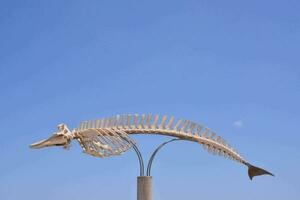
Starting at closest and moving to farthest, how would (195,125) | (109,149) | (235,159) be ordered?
1. (109,149)
2. (195,125)
3. (235,159)

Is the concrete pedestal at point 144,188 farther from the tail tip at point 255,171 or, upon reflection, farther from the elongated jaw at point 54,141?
the tail tip at point 255,171

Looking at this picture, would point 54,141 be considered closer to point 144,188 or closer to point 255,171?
point 144,188

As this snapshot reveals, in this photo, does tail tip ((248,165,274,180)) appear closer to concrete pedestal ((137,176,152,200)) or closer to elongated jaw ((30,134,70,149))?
concrete pedestal ((137,176,152,200))

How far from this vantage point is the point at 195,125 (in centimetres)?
2027

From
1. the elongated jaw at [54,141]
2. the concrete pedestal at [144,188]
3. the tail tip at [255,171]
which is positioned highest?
→ the elongated jaw at [54,141]

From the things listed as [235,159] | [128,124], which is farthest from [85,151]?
[235,159]

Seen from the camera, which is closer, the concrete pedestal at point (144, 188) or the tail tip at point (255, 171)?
the concrete pedestal at point (144, 188)

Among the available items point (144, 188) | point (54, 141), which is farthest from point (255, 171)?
point (54, 141)

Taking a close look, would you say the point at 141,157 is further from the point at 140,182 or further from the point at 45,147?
the point at 45,147

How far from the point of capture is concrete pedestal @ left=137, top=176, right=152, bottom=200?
19047 millimetres

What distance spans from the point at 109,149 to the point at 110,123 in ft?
3.76

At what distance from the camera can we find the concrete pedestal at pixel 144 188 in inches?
750

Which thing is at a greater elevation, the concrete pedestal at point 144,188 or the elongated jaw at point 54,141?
the elongated jaw at point 54,141

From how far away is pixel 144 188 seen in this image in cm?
1908
